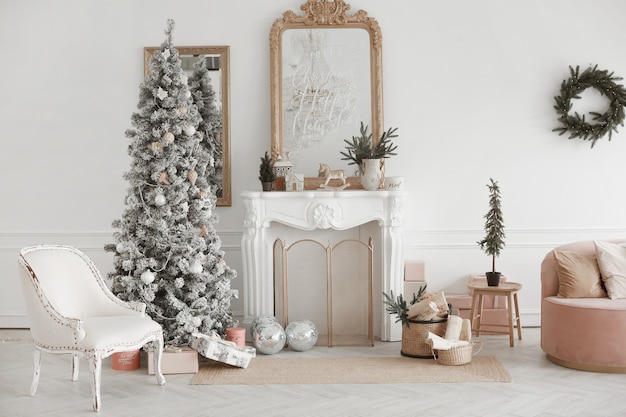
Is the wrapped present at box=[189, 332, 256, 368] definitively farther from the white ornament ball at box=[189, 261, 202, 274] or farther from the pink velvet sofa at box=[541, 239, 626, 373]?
the pink velvet sofa at box=[541, 239, 626, 373]

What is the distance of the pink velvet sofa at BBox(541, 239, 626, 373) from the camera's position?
513cm

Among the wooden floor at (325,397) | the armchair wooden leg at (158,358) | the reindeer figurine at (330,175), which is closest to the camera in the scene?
the wooden floor at (325,397)

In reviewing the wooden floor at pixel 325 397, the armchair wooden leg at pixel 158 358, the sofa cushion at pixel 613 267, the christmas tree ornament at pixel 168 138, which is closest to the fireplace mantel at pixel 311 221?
the christmas tree ornament at pixel 168 138

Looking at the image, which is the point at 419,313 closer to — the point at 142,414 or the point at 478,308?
the point at 478,308

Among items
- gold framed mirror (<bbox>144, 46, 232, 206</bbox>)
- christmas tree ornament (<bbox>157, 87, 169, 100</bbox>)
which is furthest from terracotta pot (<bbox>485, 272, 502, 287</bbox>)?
christmas tree ornament (<bbox>157, 87, 169, 100</bbox>)

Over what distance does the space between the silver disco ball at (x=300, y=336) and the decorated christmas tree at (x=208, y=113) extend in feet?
4.94

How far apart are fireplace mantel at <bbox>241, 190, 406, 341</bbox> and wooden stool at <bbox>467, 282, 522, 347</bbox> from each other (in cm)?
63

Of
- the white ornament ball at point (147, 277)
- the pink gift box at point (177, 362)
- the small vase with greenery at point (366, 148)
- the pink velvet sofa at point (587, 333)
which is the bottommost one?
the pink gift box at point (177, 362)

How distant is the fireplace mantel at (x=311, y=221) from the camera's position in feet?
20.7

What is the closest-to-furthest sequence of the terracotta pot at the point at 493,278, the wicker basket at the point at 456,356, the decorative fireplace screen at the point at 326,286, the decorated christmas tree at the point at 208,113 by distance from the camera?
the wicker basket at the point at 456,356, the terracotta pot at the point at 493,278, the decorative fireplace screen at the point at 326,286, the decorated christmas tree at the point at 208,113

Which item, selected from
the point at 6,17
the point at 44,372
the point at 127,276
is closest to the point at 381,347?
the point at 127,276

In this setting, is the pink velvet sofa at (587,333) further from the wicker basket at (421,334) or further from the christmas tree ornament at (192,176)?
the christmas tree ornament at (192,176)

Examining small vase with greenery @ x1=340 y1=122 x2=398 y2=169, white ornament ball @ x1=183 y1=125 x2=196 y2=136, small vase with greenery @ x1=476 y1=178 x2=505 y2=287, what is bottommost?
small vase with greenery @ x1=476 y1=178 x2=505 y2=287

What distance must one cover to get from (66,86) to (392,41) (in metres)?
3.03
